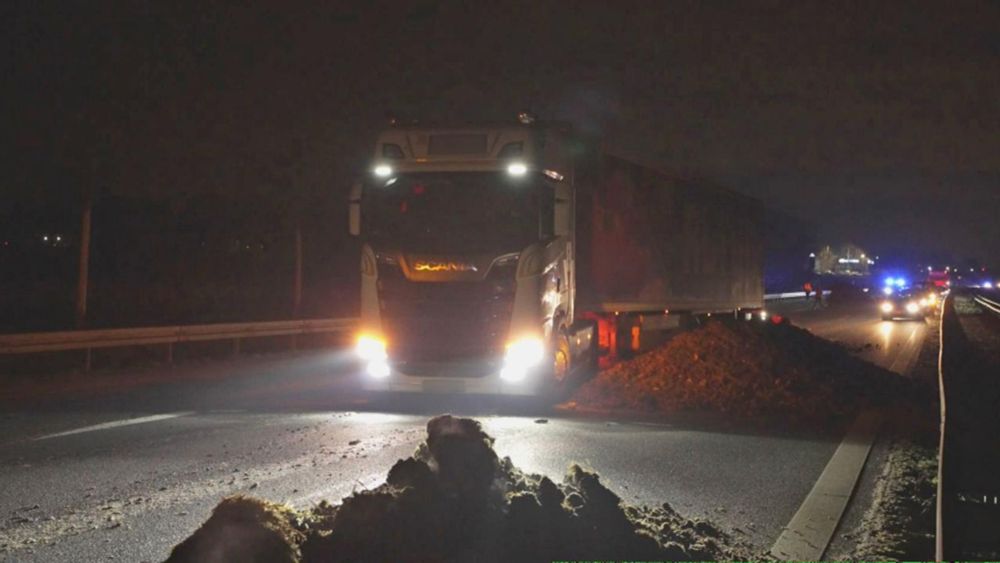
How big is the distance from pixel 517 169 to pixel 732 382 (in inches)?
182

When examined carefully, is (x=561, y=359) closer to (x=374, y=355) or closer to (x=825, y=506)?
(x=374, y=355)

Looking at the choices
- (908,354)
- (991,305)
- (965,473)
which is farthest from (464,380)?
(991,305)

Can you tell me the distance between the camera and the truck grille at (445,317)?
14.1 m

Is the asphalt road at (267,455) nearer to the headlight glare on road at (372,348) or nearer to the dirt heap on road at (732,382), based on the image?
the headlight glare on road at (372,348)

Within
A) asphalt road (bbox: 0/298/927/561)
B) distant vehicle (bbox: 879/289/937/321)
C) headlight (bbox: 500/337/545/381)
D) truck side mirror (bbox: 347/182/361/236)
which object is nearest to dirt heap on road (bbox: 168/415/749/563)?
asphalt road (bbox: 0/298/927/561)

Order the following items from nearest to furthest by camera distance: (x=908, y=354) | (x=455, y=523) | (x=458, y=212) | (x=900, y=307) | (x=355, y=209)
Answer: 1. (x=455, y=523)
2. (x=458, y=212)
3. (x=355, y=209)
4. (x=908, y=354)
5. (x=900, y=307)

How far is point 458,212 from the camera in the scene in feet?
46.9

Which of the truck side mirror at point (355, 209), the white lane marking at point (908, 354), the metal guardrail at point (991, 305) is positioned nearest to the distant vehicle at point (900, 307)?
the white lane marking at point (908, 354)

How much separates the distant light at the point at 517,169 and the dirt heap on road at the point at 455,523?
25.5ft

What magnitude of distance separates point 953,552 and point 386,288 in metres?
8.86

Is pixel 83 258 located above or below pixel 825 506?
above

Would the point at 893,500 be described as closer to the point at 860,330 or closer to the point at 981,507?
the point at 981,507

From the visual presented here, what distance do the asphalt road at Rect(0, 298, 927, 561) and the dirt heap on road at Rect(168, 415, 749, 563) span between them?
1292 millimetres

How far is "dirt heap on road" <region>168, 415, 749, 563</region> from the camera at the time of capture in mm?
5078
